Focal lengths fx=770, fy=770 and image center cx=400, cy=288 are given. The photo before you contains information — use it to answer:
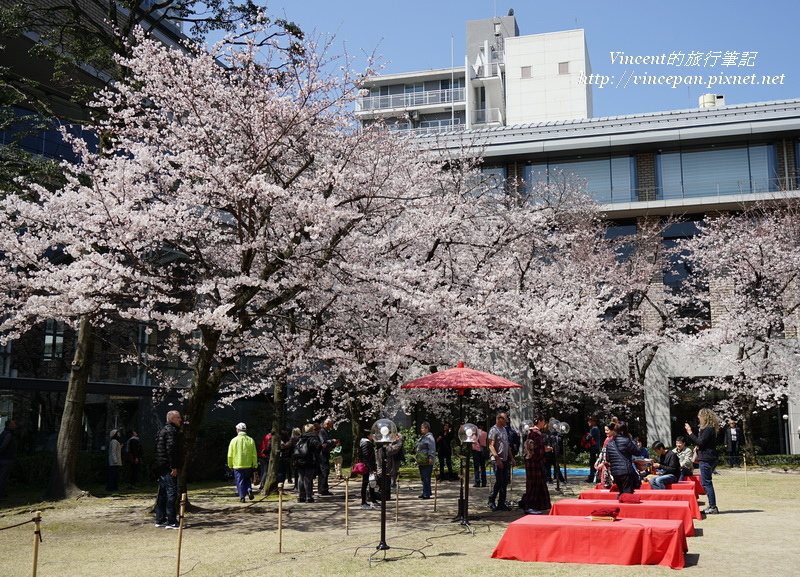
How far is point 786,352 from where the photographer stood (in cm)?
3119

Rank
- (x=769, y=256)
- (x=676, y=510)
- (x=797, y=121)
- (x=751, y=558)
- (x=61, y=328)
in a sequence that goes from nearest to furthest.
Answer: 1. (x=751, y=558)
2. (x=676, y=510)
3. (x=61, y=328)
4. (x=769, y=256)
5. (x=797, y=121)

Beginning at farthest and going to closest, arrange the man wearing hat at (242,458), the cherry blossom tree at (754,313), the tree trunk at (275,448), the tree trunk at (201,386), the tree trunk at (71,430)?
the cherry blossom tree at (754,313), the tree trunk at (275,448), the tree trunk at (71,430), the man wearing hat at (242,458), the tree trunk at (201,386)

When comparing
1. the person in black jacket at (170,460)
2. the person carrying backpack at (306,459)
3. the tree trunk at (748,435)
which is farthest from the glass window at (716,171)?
the person in black jacket at (170,460)

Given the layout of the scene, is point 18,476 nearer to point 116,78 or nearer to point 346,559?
point 116,78

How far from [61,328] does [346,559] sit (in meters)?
17.2

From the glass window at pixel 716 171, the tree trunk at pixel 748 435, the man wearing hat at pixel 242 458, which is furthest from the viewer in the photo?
the glass window at pixel 716 171

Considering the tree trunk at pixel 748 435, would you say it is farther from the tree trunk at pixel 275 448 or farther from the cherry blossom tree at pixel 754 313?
the tree trunk at pixel 275 448

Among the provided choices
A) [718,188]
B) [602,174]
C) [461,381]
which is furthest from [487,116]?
[461,381]

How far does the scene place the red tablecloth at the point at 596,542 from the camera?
912 centimetres

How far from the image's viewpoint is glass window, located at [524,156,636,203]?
120 feet

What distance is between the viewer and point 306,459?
16.6 meters

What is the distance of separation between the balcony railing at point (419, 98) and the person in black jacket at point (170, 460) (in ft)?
178

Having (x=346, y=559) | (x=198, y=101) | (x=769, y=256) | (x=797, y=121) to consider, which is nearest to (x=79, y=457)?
(x=198, y=101)

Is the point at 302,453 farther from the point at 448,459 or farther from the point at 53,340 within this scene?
the point at 53,340
